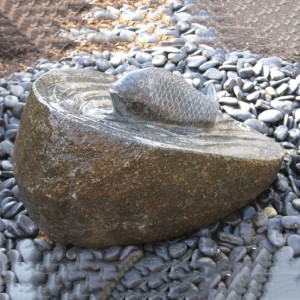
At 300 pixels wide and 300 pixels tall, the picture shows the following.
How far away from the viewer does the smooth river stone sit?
276 cm

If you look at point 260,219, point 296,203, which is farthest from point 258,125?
point 260,219

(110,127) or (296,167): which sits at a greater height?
(110,127)

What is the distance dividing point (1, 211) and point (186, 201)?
3.62 feet

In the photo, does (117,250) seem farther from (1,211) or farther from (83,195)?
(1,211)

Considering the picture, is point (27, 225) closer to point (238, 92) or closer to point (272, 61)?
point (238, 92)

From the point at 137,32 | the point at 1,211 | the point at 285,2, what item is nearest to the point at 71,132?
the point at 1,211

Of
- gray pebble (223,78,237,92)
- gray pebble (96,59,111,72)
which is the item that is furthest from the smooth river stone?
gray pebble (96,59,111,72)

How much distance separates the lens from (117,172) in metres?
2.76

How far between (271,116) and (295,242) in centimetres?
104

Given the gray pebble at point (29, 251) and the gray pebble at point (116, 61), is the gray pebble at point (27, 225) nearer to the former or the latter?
the gray pebble at point (29, 251)

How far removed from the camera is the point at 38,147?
9.36 ft

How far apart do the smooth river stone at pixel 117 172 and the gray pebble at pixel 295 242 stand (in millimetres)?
310

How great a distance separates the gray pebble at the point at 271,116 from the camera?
401 cm

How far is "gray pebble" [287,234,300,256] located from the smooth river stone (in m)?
0.31
